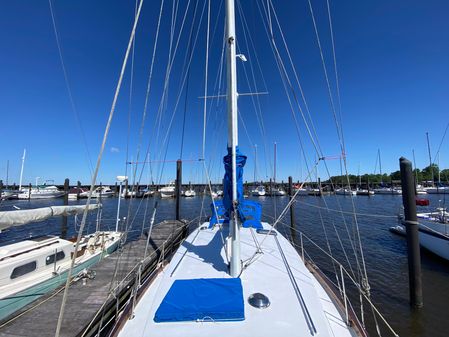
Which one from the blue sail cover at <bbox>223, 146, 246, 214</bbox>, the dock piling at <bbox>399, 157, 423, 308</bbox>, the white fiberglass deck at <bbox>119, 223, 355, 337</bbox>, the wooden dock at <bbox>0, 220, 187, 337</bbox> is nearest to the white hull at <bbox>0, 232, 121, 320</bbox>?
the wooden dock at <bbox>0, 220, 187, 337</bbox>

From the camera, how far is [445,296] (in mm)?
8016

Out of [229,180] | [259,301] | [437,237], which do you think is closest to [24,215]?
[229,180]

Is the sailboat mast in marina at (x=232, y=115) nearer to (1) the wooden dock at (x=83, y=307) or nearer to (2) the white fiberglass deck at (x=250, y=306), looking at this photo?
(2) the white fiberglass deck at (x=250, y=306)

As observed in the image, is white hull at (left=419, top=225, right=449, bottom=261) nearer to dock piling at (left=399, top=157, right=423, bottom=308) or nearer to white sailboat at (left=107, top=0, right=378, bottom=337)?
dock piling at (left=399, top=157, right=423, bottom=308)

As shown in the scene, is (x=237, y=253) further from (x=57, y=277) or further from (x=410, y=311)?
(x=57, y=277)

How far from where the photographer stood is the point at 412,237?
6.91 metres

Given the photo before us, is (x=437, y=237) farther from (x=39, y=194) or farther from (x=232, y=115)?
(x=39, y=194)

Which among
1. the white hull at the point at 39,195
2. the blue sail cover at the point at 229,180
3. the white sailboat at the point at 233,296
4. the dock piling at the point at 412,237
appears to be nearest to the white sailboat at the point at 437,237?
the dock piling at the point at 412,237

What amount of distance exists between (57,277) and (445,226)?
58.1 ft

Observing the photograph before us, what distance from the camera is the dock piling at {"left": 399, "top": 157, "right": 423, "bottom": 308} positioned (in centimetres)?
691

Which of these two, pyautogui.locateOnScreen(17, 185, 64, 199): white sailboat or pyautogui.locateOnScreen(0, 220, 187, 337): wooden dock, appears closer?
pyautogui.locateOnScreen(0, 220, 187, 337): wooden dock

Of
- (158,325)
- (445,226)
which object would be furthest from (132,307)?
(445,226)

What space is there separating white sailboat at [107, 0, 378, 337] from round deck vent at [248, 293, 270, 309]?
0.04 feet

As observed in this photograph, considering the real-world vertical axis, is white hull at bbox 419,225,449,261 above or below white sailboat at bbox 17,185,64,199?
below
